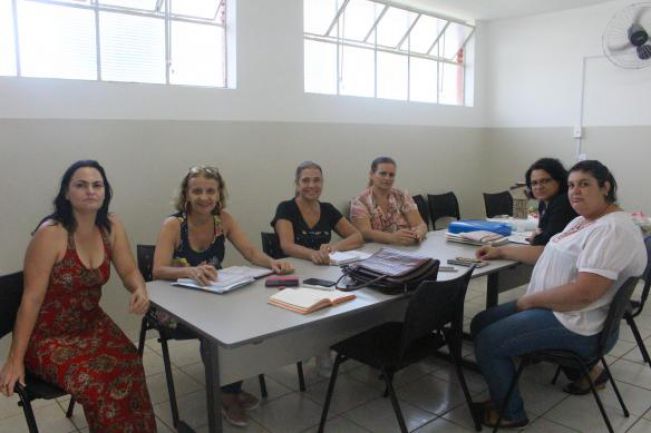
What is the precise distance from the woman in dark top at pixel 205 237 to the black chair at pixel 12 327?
55 centimetres

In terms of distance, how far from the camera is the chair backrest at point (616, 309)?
83.7 inches

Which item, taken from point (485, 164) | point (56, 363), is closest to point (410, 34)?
point (485, 164)

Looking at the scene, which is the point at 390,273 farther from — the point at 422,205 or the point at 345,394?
the point at 422,205

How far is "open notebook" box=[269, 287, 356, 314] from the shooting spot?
198 centimetres

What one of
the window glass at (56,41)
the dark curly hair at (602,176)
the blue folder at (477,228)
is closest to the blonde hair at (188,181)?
the window glass at (56,41)

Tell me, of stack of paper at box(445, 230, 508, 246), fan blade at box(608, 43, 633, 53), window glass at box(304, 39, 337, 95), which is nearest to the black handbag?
stack of paper at box(445, 230, 508, 246)

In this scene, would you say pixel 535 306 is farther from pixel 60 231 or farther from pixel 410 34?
pixel 410 34

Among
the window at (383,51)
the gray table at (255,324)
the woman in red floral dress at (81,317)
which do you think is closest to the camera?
the gray table at (255,324)

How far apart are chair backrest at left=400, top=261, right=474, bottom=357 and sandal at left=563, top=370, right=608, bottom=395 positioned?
0.84m

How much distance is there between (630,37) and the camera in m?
4.89

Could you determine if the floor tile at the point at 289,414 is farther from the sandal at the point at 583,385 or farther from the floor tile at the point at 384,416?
the sandal at the point at 583,385

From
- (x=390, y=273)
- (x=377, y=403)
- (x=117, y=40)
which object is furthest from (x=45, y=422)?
(x=117, y=40)

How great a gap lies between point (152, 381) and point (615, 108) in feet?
15.5

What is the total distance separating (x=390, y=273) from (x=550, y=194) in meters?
1.21
